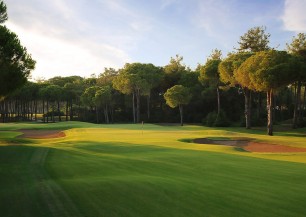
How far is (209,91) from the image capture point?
81.2 m

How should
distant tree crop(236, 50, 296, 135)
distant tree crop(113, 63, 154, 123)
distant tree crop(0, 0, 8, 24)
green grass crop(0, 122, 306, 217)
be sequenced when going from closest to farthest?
green grass crop(0, 122, 306, 217) → distant tree crop(0, 0, 8, 24) → distant tree crop(236, 50, 296, 135) → distant tree crop(113, 63, 154, 123)

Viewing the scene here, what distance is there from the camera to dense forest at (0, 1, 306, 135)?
47.0 metres

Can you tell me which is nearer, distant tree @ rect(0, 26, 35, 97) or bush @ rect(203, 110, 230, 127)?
distant tree @ rect(0, 26, 35, 97)

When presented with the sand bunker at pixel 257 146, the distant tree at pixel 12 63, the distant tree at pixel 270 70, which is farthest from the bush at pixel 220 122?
the distant tree at pixel 12 63

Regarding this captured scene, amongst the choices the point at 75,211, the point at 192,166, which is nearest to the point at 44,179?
the point at 75,211

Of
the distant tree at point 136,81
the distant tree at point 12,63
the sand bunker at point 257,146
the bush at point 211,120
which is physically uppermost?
the distant tree at point 136,81

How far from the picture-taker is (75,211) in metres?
8.16

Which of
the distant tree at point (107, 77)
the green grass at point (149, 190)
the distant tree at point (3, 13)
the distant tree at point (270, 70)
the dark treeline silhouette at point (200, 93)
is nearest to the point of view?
the green grass at point (149, 190)

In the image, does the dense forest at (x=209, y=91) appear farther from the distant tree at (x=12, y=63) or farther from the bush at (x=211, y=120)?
the distant tree at (x=12, y=63)

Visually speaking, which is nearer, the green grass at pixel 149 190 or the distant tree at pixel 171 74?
the green grass at pixel 149 190


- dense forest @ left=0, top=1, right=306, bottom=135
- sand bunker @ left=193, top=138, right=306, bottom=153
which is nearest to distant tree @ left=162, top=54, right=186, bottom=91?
dense forest @ left=0, top=1, right=306, bottom=135

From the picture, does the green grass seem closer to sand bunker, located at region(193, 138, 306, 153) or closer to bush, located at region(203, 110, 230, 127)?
sand bunker, located at region(193, 138, 306, 153)

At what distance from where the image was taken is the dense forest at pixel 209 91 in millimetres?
47000

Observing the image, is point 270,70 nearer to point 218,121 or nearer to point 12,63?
point 218,121
